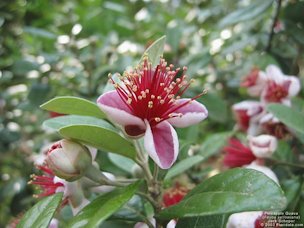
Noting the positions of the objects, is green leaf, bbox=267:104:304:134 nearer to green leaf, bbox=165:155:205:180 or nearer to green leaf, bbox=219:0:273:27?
green leaf, bbox=165:155:205:180

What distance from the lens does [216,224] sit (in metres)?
0.76

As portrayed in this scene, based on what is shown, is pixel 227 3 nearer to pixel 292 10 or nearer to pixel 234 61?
pixel 234 61

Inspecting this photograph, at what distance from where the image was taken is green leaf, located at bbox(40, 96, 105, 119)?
0.74 metres

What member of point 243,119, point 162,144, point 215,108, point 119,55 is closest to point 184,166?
point 162,144

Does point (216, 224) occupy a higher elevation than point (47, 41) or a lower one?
higher

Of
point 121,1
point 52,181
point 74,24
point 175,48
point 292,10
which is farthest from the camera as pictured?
point 121,1

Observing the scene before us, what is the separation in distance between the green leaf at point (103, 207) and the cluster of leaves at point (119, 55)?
286mm

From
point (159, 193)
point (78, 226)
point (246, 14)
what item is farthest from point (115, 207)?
point (246, 14)

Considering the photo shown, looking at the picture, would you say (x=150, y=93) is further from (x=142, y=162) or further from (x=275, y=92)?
(x=275, y=92)

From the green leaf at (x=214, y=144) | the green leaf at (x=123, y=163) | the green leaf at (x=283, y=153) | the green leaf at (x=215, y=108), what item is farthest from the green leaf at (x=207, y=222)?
the green leaf at (x=215, y=108)

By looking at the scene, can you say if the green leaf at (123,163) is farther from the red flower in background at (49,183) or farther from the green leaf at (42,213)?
the green leaf at (42,213)

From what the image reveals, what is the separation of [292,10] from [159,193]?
39.5 inches

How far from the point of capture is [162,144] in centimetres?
73

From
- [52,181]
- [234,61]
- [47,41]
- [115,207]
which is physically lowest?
[234,61]
